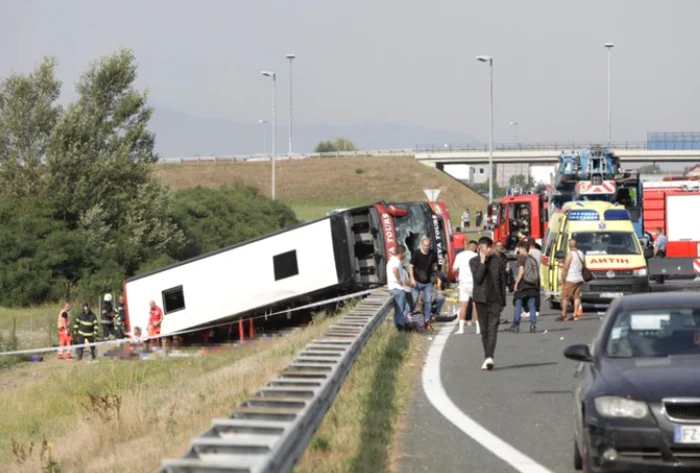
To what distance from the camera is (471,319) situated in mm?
23469

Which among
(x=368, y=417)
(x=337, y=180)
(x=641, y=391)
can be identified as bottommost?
(x=368, y=417)

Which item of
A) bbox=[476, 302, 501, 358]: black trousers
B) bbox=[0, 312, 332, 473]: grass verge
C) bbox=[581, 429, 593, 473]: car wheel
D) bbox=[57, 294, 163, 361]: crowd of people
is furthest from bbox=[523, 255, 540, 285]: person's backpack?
bbox=[581, 429, 593, 473]: car wheel

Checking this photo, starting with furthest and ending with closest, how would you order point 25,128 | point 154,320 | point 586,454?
point 25,128 → point 154,320 → point 586,454

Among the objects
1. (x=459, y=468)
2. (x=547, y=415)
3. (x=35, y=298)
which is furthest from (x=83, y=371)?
(x=35, y=298)

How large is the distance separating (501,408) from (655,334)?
3265 millimetres

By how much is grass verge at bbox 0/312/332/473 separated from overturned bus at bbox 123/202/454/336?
1431 mm

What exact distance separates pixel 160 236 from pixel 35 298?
757 centimetres

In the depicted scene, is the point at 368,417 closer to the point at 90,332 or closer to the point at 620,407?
the point at 620,407

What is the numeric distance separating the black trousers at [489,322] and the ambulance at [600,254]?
410 inches

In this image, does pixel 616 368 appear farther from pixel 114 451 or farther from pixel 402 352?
pixel 402 352

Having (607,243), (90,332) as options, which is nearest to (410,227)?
(607,243)

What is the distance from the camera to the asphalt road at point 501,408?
9.74 m

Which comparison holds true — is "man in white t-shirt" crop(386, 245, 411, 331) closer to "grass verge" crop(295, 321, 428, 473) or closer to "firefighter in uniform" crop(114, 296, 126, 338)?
"grass verge" crop(295, 321, 428, 473)

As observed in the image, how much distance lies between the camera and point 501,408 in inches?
492
